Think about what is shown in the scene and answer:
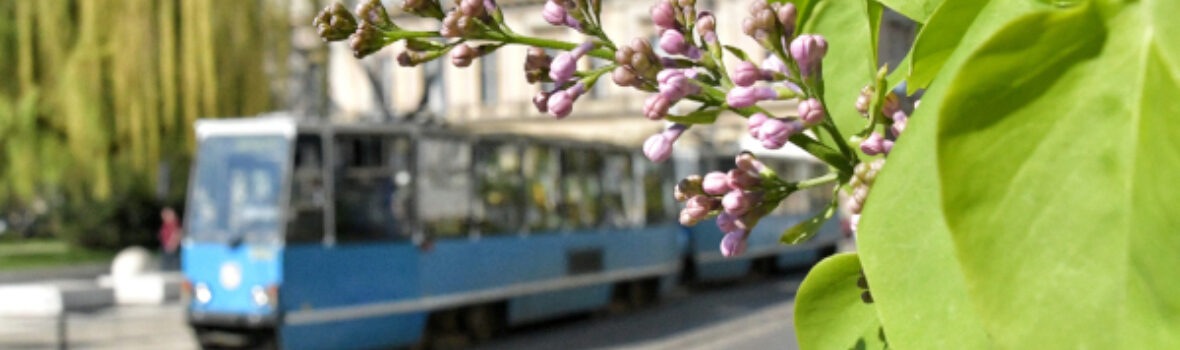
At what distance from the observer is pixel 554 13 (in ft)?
4.15

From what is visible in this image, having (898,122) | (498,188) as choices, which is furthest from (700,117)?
(498,188)

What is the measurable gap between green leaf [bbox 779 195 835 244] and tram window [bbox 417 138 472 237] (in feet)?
47.4

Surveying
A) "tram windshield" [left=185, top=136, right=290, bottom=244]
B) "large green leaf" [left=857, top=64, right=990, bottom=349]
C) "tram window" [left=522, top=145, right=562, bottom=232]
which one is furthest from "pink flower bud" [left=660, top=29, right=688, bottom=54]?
"tram window" [left=522, top=145, right=562, bottom=232]

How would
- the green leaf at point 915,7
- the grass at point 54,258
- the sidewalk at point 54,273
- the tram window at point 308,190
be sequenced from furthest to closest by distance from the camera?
the grass at point 54,258, the sidewalk at point 54,273, the tram window at point 308,190, the green leaf at point 915,7

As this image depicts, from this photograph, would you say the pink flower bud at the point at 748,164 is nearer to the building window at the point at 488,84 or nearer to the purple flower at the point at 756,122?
the purple flower at the point at 756,122

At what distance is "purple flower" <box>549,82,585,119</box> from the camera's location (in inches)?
48.5

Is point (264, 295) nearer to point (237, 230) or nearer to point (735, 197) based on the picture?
point (237, 230)

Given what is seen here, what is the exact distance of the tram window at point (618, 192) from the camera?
2028 centimetres

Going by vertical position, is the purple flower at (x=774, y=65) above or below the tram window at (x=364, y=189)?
above

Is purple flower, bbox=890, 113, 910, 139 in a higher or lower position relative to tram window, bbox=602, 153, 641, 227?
higher

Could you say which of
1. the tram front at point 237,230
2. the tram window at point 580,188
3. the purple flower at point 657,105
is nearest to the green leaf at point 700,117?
the purple flower at point 657,105

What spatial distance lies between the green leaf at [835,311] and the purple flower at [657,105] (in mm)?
165

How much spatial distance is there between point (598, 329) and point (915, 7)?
17937mm

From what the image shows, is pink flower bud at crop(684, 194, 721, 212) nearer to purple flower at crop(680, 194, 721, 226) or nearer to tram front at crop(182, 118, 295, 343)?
purple flower at crop(680, 194, 721, 226)
